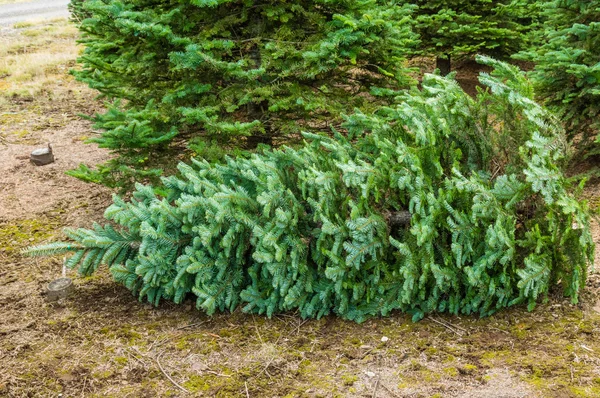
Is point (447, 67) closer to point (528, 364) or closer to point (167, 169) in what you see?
point (167, 169)

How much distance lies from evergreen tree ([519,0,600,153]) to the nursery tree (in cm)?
167

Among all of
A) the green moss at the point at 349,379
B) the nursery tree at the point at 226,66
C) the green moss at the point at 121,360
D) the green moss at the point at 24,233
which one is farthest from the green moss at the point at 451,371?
the green moss at the point at 24,233

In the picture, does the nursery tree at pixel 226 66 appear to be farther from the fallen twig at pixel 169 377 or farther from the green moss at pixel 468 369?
the green moss at pixel 468 369

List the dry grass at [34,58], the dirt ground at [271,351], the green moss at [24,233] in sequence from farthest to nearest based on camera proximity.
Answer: the dry grass at [34,58]
the green moss at [24,233]
the dirt ground at [271,351]


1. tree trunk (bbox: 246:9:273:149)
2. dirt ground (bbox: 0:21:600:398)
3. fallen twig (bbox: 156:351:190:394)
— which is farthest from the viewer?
tree trunk (bbox: 246:9:273:149)

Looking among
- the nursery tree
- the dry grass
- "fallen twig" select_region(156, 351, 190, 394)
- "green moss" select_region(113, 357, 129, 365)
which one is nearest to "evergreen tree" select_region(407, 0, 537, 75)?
the nursery tree

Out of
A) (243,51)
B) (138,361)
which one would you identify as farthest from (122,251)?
(243,51)

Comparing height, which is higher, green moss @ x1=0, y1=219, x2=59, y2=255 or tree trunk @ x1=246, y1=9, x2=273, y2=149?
tree trunk @ x1=246, y1=9, x2=273, y2=149

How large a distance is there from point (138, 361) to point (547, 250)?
2.79 m

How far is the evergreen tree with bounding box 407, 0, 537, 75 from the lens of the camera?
7727 mm

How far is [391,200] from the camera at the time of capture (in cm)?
410

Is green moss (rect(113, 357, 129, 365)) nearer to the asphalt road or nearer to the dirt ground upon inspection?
the dirt ground

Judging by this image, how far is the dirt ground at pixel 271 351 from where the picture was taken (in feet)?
10.8

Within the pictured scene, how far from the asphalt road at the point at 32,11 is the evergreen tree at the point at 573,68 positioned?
18.8m
